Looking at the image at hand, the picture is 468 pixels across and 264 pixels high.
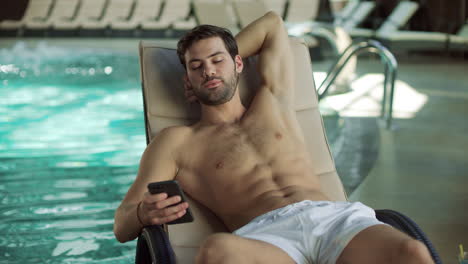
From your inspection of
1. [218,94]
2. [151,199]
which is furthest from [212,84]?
[151,199]

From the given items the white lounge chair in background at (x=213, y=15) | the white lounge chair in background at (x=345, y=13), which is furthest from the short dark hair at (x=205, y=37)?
the white lounge chair in background at (x=345, y=13)

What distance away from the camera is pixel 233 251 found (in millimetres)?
1575

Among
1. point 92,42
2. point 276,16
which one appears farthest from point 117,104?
point 92,42

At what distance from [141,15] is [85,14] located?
1.66 meters

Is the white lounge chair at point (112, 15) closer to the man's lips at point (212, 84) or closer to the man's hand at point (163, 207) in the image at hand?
the man's lips at point (212, 84)

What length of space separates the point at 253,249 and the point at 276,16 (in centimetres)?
129

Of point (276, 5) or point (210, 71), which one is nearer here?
point (210, 71)

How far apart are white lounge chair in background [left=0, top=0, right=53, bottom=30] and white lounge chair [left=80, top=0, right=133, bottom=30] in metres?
1.50

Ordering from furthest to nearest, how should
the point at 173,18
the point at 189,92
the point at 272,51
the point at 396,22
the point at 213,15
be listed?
the point at 173,18 < the point at 396,22 < the point at 213,15 < the point at 272,51 < the point at 189,92

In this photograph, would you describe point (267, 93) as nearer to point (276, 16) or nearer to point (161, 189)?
point (276, 16)

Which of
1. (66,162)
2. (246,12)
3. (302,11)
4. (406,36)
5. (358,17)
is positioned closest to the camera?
(66,162)

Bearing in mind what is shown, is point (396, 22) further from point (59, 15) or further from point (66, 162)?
point (59, 15)

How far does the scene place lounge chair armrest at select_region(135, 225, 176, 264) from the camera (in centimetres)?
171

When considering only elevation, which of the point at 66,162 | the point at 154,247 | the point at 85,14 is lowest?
the point at 85,14
